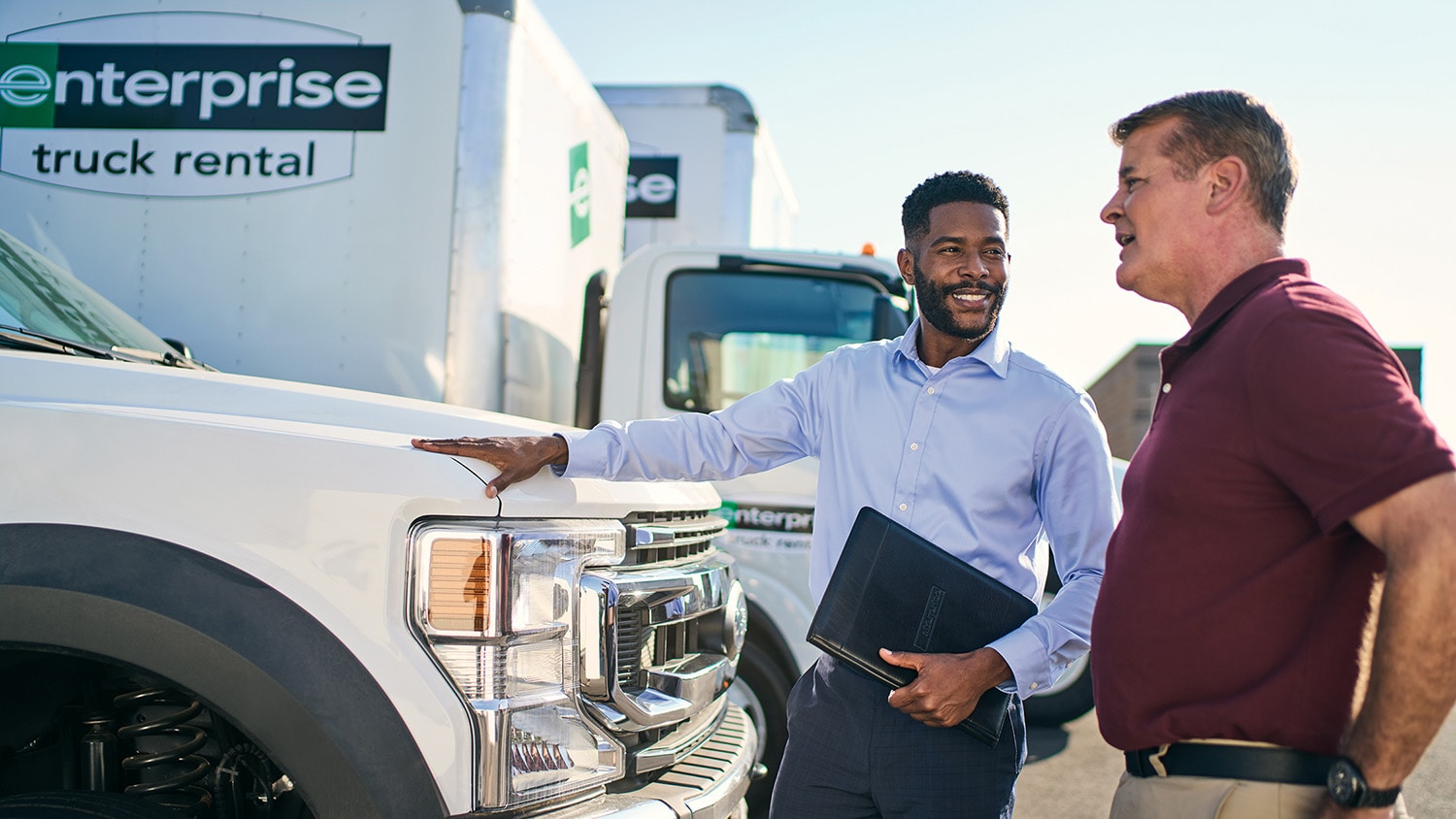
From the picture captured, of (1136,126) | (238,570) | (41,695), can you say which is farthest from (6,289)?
(1136,126)

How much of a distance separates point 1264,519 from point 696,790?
128 centimetres

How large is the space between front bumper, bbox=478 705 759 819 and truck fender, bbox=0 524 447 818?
0.33 m

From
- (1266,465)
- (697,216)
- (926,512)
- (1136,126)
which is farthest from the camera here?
(697,216)

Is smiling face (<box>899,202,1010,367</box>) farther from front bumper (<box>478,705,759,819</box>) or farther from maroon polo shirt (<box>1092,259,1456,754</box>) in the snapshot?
front bumper (<box>478,705,759,819</box>)

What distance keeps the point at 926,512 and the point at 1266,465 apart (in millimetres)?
885

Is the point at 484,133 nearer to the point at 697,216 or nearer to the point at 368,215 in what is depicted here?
the point at 368,215

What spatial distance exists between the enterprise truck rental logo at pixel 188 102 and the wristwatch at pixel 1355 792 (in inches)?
148

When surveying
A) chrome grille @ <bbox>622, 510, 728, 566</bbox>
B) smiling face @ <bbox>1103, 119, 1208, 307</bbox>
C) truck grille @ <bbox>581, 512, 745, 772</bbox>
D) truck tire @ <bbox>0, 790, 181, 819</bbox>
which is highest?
smiling face @ <bbox>1103, 119, 1208, 307</bbox>

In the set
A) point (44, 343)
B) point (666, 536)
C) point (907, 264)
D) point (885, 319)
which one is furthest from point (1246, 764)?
point (885, 319)

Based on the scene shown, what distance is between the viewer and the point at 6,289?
8.29ft

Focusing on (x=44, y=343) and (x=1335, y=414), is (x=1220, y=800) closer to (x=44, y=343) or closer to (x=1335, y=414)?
(x=1335, y=414)

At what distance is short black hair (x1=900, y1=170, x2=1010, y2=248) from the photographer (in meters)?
2.41

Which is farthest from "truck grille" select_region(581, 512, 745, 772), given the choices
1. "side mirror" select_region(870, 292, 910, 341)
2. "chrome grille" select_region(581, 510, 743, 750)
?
"side mirror" select_region(870, 292, 910, 341)

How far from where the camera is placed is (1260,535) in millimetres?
1421
